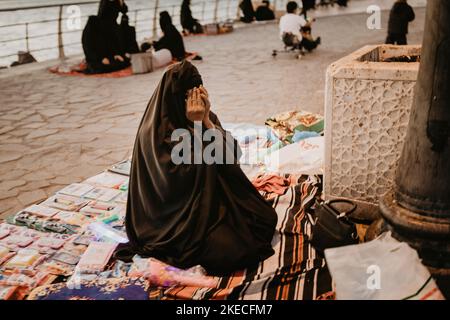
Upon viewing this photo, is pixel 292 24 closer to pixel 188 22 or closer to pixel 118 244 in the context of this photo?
pixel 188 22

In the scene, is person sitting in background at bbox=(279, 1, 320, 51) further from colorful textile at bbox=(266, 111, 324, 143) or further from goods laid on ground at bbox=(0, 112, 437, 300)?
goods laid on ground at bbox=(0, 112, 437, 300)

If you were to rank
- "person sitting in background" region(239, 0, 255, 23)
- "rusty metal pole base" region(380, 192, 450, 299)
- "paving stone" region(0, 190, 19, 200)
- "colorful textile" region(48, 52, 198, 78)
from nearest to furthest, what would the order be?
"rusty metal pole base" region(380, 192, 450, 299) → "paving stone" region(0, 190, 19, 200) → "colorful textile" region(48, 52, 198, 78) → "person sitting in background" region(239, 0, 255, 23)

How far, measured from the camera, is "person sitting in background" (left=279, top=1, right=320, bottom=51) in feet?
33.8

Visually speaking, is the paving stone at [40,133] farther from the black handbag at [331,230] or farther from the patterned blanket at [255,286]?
the black handbag at [331,230]

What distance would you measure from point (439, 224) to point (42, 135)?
4942mm

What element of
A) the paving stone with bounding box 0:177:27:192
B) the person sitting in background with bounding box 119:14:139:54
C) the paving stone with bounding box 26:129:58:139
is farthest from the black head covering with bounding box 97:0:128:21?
the paving stone with bounding box 0:177:27:192

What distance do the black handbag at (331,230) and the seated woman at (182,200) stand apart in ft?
1.14

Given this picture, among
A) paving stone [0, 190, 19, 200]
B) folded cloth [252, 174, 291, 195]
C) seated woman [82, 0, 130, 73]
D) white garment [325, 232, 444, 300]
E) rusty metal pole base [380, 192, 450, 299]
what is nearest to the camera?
white garment [325, 232, 444, 300]

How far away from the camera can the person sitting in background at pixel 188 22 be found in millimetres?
14484

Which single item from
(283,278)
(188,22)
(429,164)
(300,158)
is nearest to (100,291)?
(283,278)

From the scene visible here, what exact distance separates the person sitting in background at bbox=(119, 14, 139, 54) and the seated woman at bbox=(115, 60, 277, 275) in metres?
7.91

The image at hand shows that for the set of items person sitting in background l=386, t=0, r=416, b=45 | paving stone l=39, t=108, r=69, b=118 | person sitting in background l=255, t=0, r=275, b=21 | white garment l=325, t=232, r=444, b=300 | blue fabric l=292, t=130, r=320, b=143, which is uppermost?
person sitting in background l=255, t=0, r=275, b=21

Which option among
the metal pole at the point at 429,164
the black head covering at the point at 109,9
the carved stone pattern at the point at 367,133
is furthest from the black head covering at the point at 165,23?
the metal pole at the point at 429,164

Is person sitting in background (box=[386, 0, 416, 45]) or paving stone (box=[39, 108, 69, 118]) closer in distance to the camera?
paving stone (box=[39, 108, 69, 118])
